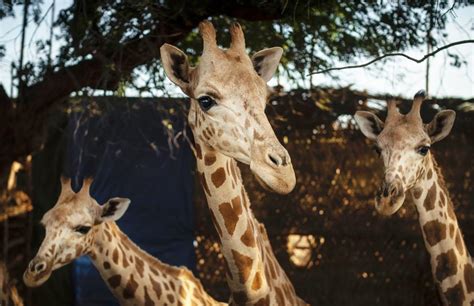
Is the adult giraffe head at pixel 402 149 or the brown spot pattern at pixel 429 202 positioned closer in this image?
the adult giraffe head at pixel 402 149

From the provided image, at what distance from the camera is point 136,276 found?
230 inches

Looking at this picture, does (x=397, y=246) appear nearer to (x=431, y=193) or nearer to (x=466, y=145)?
(x=466, y=145)

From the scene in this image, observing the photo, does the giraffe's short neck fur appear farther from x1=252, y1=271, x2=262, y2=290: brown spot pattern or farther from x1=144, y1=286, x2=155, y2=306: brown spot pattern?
x1=144, y1=286, x2=155, y2=306: brown spot pattern

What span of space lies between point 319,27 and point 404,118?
2280mm

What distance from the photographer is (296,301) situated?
5207 mm

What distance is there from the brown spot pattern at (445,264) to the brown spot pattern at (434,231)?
0.10 meters

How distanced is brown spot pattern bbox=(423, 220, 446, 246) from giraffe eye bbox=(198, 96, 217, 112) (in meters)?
2.15

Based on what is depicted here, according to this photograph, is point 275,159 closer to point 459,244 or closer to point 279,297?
point 279,297

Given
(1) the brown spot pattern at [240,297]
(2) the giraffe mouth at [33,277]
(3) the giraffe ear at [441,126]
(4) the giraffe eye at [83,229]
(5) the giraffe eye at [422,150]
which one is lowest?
(1) the brown spot pattern at [240,297]

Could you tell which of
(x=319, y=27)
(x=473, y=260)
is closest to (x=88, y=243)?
(x=473, y=260)

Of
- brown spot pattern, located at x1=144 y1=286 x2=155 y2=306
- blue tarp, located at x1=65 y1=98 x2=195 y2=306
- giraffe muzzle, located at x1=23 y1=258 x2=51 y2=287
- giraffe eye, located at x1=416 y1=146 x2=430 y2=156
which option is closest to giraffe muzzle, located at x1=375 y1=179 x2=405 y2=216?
giraffe eye, located at x1=416 y1=146 x2=430 y2=156

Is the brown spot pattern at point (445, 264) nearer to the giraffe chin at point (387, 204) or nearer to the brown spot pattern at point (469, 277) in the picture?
the brown spot pattern at point (469, 277)

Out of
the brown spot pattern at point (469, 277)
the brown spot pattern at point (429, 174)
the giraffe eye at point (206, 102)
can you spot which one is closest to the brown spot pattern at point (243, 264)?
the giraffe eye at point (206, 102)

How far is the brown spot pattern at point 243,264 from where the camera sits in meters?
4.53
